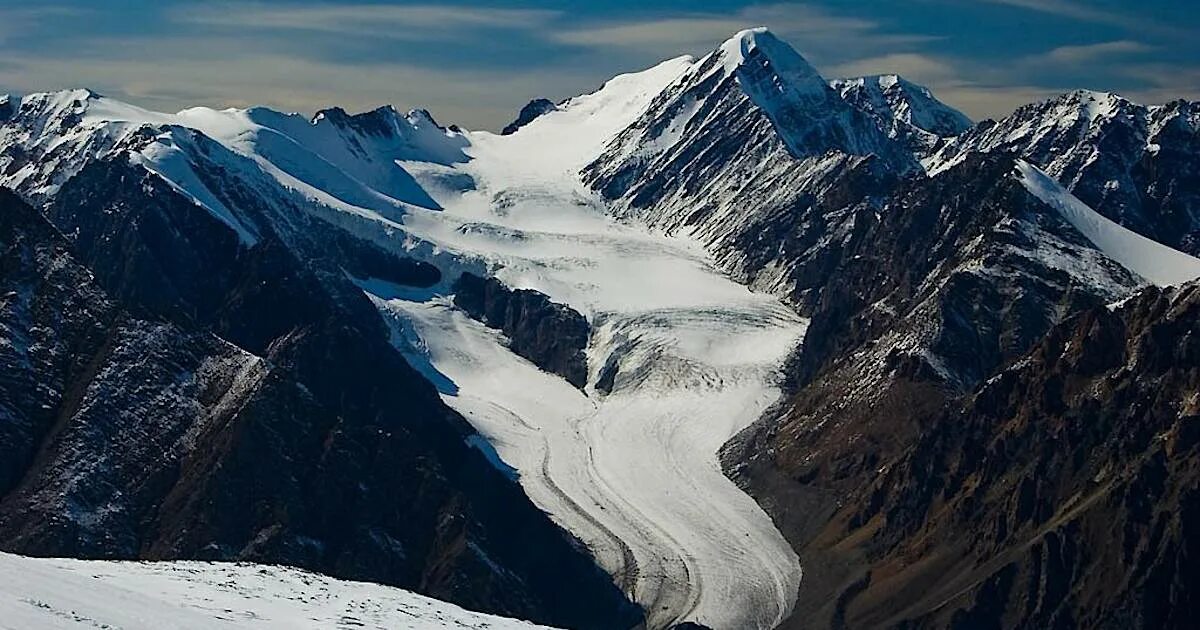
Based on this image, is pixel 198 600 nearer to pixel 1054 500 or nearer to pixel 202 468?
pixel 202 468

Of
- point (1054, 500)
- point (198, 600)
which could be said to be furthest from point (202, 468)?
point (1054, 500)

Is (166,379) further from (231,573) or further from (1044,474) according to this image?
(1044,474)

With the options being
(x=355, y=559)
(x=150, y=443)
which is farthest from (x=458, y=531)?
(x=150, y=443)

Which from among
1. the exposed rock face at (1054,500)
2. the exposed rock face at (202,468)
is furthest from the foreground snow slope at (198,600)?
the exposed rock face at (1054,500)

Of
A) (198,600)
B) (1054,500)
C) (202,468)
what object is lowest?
(1054,500)

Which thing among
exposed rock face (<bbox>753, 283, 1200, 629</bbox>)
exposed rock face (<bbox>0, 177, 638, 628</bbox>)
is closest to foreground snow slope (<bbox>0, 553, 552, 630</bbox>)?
exposed rock face (<bbox>0, 177, 638, 628</bbox>)

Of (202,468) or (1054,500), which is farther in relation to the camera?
(1054,500)
